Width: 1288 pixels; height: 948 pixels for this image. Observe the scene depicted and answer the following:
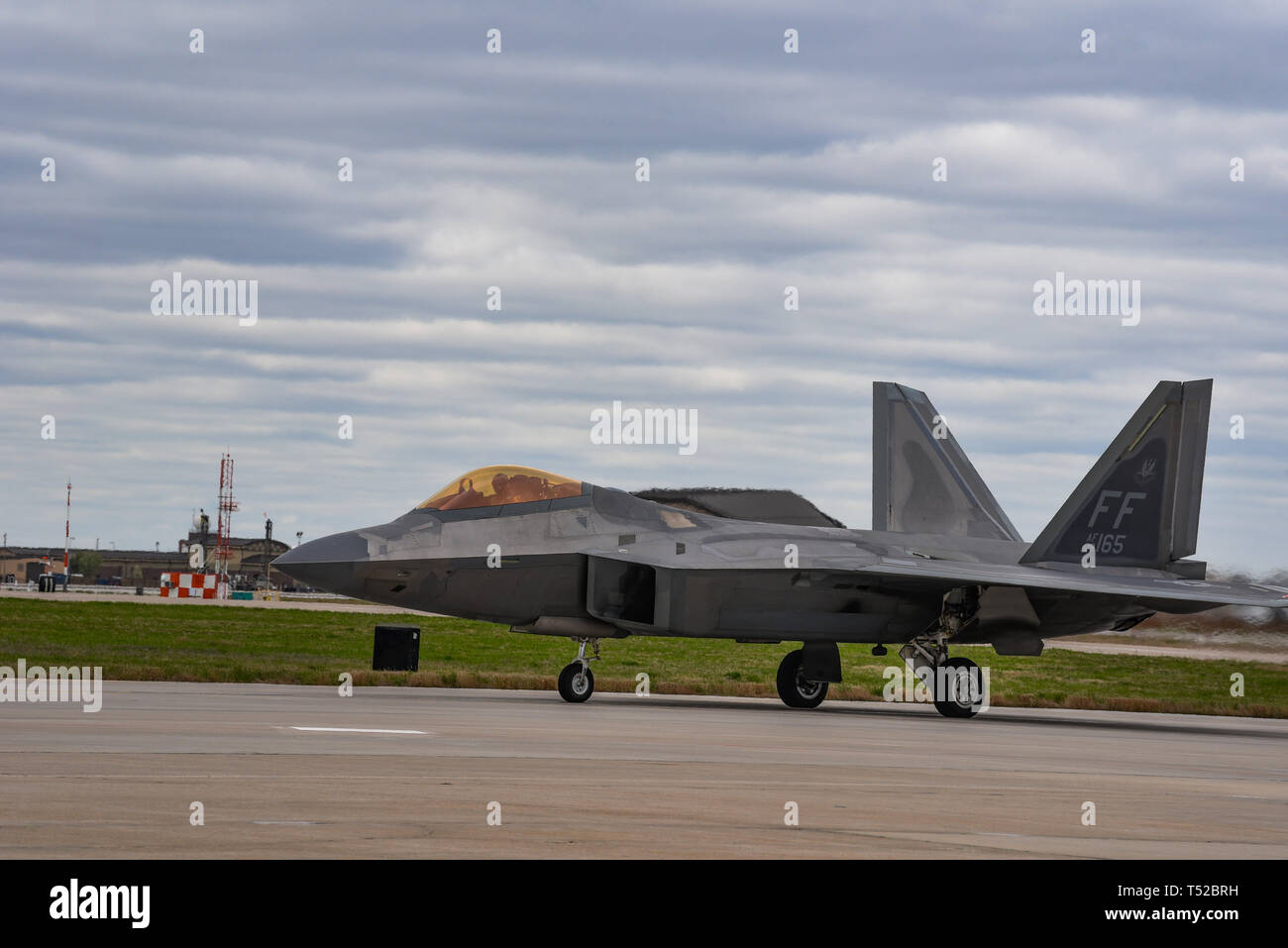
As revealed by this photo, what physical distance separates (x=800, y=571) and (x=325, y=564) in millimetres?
6902

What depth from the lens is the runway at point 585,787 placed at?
6641 mm

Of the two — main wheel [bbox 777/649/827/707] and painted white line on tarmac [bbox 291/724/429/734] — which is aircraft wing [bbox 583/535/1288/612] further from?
painted white line on tarmac [bbox 291/724/429/734]

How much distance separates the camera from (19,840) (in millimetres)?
6047

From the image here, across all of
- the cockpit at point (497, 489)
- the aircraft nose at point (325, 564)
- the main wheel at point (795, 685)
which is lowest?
the main wheel at point (795, 685)

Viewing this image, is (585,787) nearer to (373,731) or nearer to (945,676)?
(373,731)

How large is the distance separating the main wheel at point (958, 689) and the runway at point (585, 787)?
177 inches

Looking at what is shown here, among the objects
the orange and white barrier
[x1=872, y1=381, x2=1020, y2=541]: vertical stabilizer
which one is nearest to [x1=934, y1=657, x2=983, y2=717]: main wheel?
[x1=872, y1=381, x2=1020, y2=541]: vertical stabilizer

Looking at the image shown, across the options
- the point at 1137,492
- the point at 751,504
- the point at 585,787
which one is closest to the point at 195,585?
the point at 751,504

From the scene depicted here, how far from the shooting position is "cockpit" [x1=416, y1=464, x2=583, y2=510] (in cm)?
2123

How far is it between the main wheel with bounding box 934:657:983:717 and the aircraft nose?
9.09 metres

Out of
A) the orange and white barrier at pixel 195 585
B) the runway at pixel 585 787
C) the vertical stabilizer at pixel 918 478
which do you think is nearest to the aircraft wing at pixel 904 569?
the runway at pixel 585 787

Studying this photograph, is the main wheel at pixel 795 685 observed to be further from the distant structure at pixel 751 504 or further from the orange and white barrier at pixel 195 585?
the orange and white barrier at pixel 195 585
